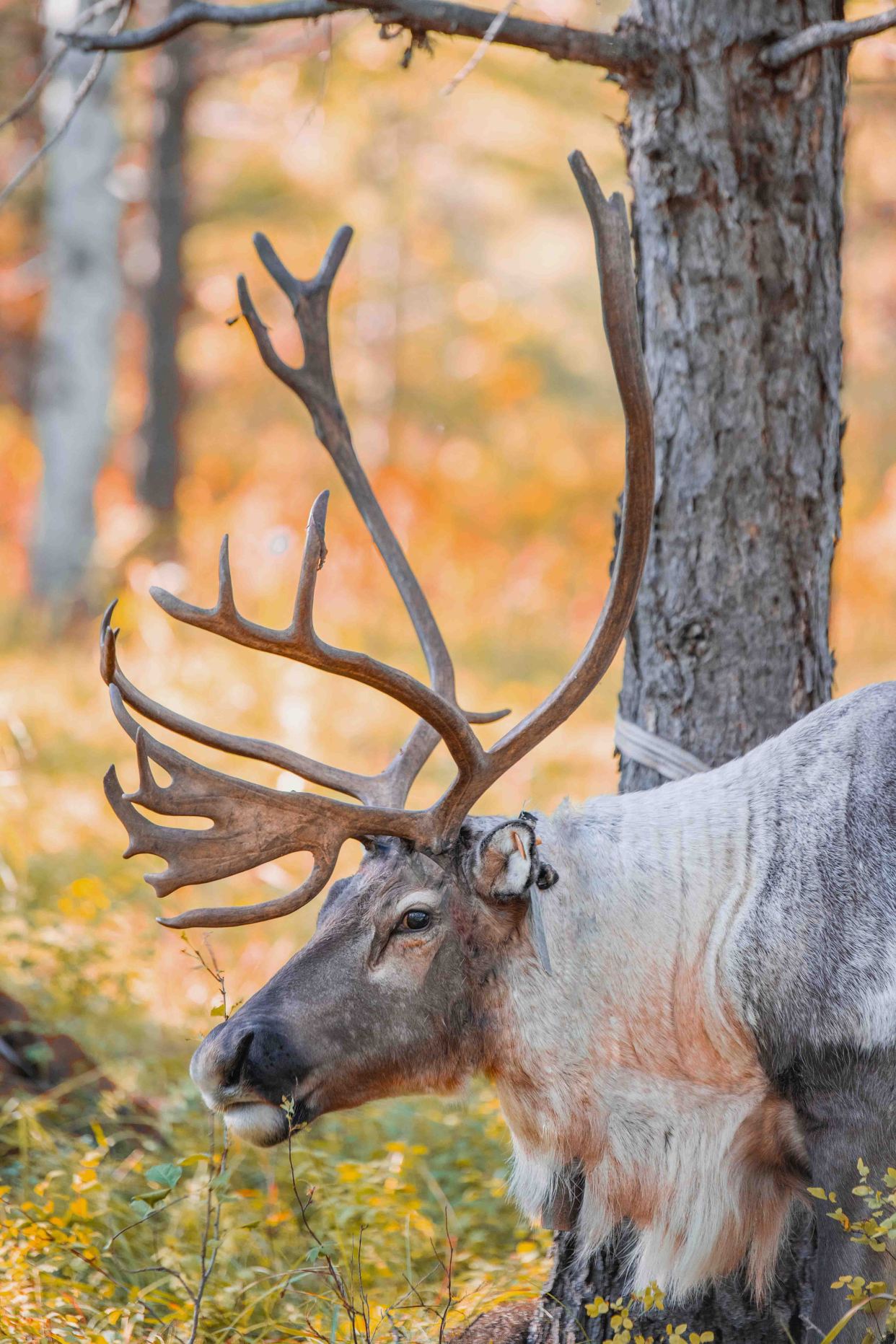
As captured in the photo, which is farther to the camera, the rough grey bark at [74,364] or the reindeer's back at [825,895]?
the rough grey bark at [74,364]

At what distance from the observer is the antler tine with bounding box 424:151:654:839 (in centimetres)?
229

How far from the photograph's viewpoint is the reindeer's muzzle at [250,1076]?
2320mm

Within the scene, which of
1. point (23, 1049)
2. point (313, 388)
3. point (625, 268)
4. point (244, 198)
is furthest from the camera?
point (244, 198)

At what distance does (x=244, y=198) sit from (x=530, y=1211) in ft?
41.4

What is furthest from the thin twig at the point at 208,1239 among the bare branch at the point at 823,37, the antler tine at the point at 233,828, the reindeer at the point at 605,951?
the bare branch at the point at 823,37

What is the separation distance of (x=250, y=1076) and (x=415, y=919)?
41 cm

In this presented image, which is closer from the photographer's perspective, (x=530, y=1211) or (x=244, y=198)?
(x=530, y=1211)

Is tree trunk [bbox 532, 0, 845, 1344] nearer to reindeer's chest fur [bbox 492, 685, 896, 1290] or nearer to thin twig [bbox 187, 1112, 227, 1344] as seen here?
reindeer's chest fur [bbox 492, 685, 896, 1290]

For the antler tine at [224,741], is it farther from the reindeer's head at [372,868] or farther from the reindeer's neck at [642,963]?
the reindeer's neck at [642,963]

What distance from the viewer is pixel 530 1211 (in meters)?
2.65

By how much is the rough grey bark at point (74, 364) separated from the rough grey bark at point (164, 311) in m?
1.52

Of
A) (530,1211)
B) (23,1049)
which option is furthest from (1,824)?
(530,1211)

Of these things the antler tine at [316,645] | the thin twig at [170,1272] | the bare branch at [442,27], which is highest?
the bare branch at [442,27]

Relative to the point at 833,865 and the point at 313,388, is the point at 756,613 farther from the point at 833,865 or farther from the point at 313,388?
the point at 313,388
